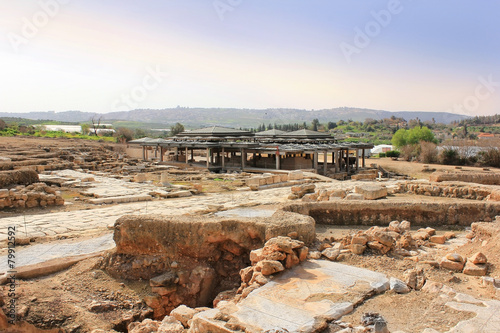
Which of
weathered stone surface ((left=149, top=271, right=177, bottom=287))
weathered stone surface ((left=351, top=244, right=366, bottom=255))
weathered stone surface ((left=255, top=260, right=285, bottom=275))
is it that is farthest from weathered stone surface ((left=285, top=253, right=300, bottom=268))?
weathered stone surface ((left=149, top=271, right=177, bottom=287))

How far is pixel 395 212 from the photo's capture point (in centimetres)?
934

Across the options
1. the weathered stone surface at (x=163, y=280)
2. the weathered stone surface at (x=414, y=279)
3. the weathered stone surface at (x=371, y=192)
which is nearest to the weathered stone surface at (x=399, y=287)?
the weathered stone surface at (x=414, y=279)

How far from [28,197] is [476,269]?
43.3 feet

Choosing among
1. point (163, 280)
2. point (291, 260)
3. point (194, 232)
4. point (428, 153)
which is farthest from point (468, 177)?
point (428, 153)

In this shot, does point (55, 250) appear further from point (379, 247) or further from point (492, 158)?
point (492, 158)

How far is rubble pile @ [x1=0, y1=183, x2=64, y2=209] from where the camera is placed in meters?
12.5

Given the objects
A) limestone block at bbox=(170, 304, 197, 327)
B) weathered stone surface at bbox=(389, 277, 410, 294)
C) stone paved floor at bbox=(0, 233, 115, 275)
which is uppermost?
weathered stone surface at bbox=(389, 277, 410, 294)

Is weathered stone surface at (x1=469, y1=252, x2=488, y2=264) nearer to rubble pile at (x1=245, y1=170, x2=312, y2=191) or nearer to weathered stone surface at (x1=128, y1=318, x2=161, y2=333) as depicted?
weathered stone surface at (x1=128, y1=318, x2=161, y2=333)

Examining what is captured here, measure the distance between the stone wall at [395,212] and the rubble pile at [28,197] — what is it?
8.95m

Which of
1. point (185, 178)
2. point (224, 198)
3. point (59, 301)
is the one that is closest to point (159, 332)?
point (59, 301)

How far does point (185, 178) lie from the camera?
22.6 meters

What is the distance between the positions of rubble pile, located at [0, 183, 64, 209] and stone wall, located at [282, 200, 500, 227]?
29.4ft

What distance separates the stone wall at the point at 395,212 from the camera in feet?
29.9

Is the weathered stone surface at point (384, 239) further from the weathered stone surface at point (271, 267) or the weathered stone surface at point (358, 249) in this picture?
the weathered stone surface at point (271, 267)
